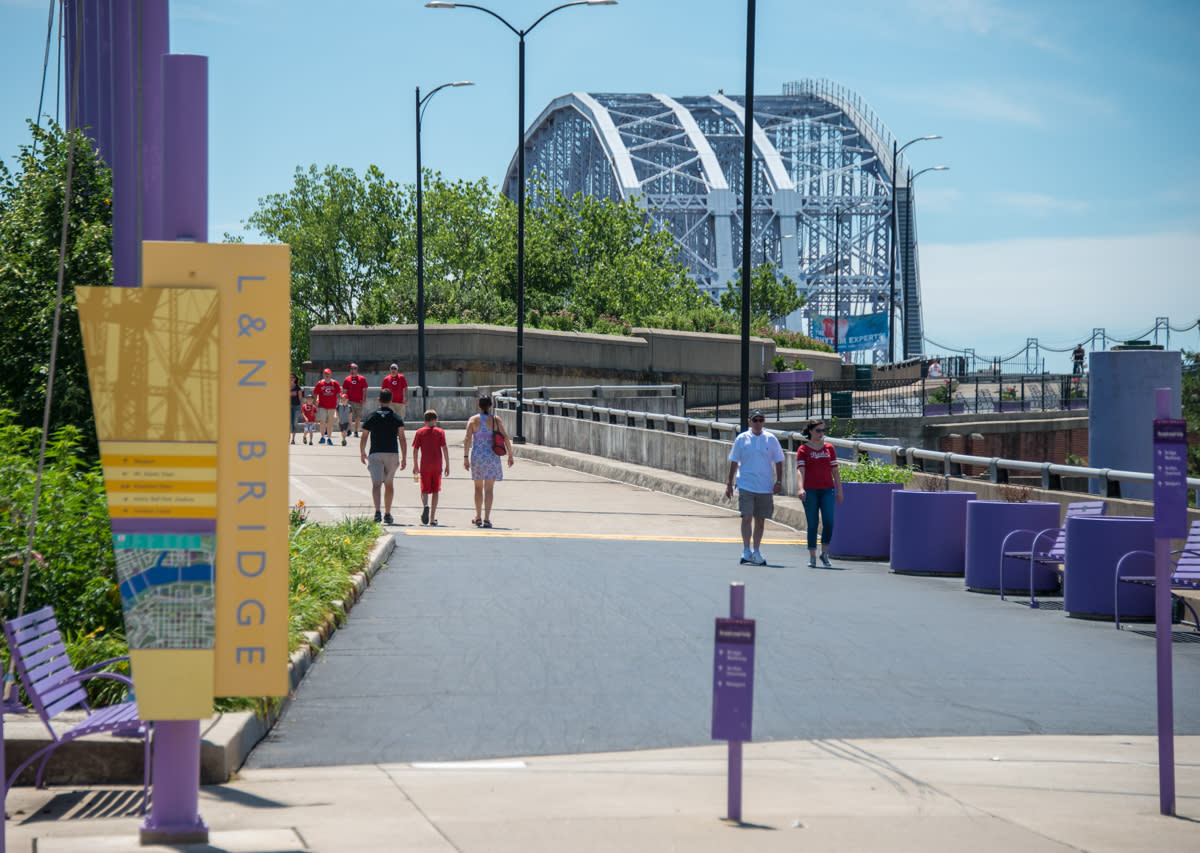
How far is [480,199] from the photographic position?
265 feet

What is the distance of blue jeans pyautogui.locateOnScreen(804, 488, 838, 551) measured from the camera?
1661cm

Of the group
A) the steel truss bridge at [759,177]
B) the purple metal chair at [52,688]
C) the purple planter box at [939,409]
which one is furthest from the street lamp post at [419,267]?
the steel truss bridge at [759,177]

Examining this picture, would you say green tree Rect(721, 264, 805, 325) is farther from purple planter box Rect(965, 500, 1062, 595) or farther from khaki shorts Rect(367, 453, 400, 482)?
purple planter box Rect(965, 500, 1062, 595)

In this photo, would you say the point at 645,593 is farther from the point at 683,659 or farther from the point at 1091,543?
the point at 1091,543

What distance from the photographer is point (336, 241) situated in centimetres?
8169

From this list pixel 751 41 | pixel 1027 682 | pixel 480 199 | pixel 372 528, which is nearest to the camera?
pixel 1027 682

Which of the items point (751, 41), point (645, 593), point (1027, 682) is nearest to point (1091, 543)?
point (1027, 682)

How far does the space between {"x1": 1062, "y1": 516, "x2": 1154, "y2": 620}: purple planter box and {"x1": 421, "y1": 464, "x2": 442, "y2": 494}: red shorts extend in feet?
30.3

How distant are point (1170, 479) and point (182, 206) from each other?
4.96m

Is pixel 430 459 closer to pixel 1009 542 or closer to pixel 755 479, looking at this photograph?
pixel 755 479

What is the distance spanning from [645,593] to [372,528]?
4.14 metres

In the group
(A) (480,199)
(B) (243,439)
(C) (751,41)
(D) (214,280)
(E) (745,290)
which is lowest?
(B) (243,439)

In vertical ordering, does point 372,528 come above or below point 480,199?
below

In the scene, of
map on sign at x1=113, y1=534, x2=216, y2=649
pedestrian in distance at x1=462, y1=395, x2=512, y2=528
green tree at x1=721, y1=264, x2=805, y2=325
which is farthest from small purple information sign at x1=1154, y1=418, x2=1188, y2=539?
green tree at x1=721, y1=264, x2=805, y2=325
